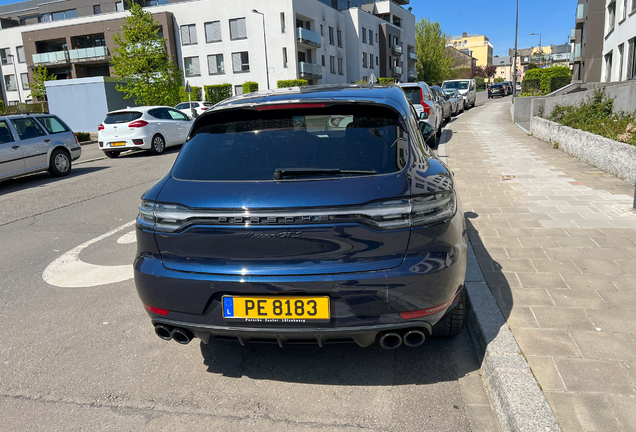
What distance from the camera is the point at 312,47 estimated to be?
50031 mm

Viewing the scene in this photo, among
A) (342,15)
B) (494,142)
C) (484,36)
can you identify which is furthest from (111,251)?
(484,36)

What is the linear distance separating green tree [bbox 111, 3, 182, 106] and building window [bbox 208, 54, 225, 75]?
11.3m

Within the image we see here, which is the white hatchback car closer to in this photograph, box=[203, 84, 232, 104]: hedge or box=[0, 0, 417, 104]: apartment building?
box=[203, 84, 232, 104]: hedge

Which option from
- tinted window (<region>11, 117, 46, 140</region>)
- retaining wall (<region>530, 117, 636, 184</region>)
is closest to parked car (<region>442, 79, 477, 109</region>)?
retaining wall (<region>530, 117, 636, 184</region>)

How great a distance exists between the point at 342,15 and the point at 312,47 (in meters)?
10.3

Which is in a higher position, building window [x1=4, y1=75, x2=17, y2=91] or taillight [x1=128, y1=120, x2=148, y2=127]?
building window [x1=4, y1=75, x2=17, y2=91]

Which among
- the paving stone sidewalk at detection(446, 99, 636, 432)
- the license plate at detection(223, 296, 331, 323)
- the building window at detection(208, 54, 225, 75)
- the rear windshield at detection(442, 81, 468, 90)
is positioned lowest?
the paving stone sidewalk at detection(446, 99, 636, 432)

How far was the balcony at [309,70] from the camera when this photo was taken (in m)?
46.6

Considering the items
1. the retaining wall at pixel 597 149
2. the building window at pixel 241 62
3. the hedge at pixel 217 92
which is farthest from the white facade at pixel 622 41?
the hedge at pixel 217 92

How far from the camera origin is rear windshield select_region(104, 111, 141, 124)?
16531 millimetres

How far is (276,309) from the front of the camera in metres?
2.68

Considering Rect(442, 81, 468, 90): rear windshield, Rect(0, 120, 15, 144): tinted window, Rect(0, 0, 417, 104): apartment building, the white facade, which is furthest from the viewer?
Rect(0, 0, 417, 104): apartment building

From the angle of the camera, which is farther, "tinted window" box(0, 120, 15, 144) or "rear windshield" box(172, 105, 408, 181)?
"tinted window" box(0, 120, 15, 144)

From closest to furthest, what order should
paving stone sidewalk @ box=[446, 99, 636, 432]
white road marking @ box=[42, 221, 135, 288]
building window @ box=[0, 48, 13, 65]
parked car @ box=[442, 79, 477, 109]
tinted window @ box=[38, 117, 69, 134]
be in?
paving stone sidewalk @ box=[446, 99, 636, 432] → white road marking @ box=[42, 221, 135, 288] → tinted window @ box=[38, 117, 69, 134] → parked car @ box=[442, 79, 477, 109] → building window @ box=[0, 48, 13, 65]
